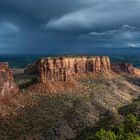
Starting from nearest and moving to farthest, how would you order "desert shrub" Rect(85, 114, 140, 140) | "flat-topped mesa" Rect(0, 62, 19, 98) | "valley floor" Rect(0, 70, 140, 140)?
"desert shrub" Rect(85, 114, 140, 140) → "valley floor" Rect(0, 70, 140, 140) → "flat-topped mesa" Rect(0, 62, 19, 98)

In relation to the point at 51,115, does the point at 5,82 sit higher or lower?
higher

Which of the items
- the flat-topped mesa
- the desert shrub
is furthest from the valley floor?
the desert shrub

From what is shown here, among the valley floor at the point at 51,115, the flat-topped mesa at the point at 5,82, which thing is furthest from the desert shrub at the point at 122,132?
the flat-topped mesa at the point at 5,82

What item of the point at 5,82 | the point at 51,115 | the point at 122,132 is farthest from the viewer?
the point at 5,82

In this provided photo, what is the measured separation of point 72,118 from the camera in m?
162

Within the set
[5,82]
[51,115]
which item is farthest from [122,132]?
[5,82]

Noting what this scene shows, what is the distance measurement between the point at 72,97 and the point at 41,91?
43.6 ft

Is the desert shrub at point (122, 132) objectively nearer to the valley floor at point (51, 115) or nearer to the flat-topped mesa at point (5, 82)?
the valley floor at point (51, 115)

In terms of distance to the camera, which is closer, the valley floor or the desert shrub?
the desert shrub

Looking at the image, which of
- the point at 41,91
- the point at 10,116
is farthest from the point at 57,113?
the point at 41,91

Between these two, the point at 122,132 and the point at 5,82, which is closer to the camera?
the point at 122,132

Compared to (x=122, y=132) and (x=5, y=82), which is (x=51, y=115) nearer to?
(x=5, y=82)

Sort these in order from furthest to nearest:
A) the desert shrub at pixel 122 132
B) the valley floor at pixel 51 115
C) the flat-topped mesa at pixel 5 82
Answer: the flat-topped mesa at pixel 5 82 < the valley floor at pixel 51 115 < the desert shrub at pixel 122 132

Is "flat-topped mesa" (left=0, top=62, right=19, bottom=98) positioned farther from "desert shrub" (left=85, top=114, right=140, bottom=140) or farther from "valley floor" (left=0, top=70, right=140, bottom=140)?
"desert shrub" (left=85, top=114, right=140, bottom=140)
